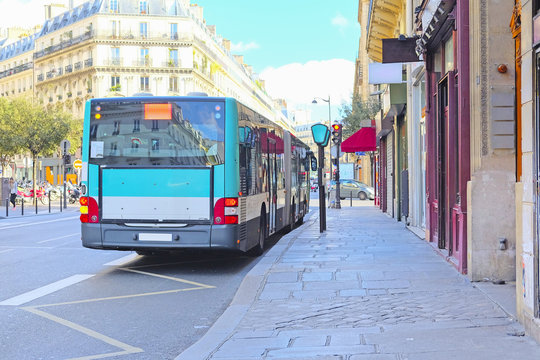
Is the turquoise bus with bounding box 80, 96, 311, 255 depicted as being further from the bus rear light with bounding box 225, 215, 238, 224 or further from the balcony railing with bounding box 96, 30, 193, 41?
the balcony railing with bounding box 96, 30, 193, 41

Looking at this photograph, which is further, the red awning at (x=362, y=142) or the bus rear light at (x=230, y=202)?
the red awning at (x=362, y=142)

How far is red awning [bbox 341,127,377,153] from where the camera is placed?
2780 centimetres

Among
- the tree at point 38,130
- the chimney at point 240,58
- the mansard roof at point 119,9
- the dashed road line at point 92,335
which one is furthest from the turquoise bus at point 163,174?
the chimney at point 240,58

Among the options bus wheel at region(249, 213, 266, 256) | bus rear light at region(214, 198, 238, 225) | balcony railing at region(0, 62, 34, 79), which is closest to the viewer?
bus rear light at region(214, 198, 238, 225)

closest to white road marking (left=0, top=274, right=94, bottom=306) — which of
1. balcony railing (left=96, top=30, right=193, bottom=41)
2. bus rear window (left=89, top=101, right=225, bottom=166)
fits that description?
bus rear window (left=89, top=101, right=225, bottom=166)

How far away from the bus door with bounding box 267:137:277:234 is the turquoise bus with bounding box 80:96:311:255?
3327 mm

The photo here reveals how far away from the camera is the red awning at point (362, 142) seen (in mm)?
27798

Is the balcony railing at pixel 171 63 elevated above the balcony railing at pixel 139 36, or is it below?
below

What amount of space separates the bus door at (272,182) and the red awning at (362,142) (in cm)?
1318

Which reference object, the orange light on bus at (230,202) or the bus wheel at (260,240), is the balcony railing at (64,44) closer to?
the bus wheel at (260,240)

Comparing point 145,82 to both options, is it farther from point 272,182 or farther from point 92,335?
point 92,335

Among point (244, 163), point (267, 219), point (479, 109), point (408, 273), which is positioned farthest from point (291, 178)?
point (479, 109)

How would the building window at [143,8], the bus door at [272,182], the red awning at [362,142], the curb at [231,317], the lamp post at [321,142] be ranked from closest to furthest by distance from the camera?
1. the curb at [231,317]
2. the bus door at [272,182]
3. the lamp post at [321,142]
4. the red awning at [362,142]
5. the building window at [143,8]

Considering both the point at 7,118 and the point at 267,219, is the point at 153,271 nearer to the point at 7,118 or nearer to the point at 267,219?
the point at 267,219
